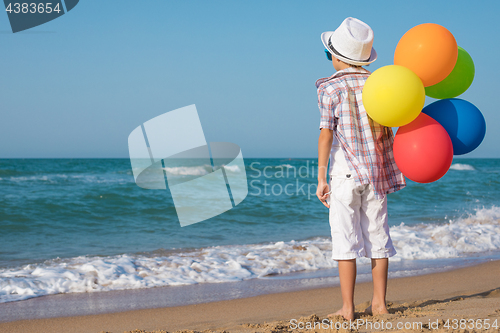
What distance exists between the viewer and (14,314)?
2.79 metres

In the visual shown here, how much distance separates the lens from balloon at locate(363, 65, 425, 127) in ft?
5.92

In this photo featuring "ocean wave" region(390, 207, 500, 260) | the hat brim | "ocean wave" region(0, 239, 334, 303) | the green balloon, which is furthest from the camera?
"ocean wave" region(390, 207, 500, 260)

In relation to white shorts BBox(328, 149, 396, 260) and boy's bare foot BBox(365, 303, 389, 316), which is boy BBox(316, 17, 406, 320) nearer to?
white shorts BBox(328, 149, 396, 260)

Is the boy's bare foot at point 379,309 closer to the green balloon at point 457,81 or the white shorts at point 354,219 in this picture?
the white shorts at point 354,219

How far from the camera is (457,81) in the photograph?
2.18m

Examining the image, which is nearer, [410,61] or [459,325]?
[459,325]

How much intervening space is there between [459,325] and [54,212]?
7463 mm

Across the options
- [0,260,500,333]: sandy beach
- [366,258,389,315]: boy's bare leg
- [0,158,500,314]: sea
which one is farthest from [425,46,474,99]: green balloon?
[0,158,500,314]: sea

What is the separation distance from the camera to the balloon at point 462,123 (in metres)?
2.05

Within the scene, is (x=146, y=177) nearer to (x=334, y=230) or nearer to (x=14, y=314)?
(x=14, y=314)

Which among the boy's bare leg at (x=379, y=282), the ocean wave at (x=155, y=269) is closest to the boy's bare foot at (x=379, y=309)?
the boy's bare leg at (x=379, y=282)

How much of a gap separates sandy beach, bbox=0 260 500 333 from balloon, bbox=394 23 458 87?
1.28 m

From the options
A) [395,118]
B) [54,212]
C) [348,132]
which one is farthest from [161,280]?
[54,212]

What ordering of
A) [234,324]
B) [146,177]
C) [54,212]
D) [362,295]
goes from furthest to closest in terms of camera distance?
1. [146,177]
2. [54,212]
3. [362,295]
4. [234,324]
